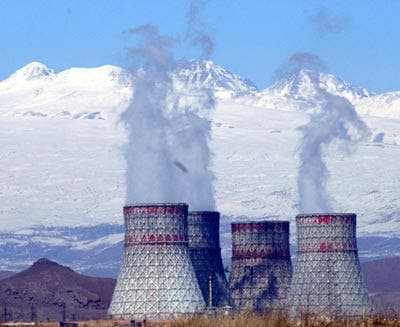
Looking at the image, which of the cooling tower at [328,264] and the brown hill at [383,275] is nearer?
the cooling tower at [328,264]

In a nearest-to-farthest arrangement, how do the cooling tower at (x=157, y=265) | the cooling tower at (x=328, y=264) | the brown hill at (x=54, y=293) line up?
the cooling tower at (x=157, y=265)
the cooling tower at (x=328, y=264)
the brown hill at (x=54, y=293)

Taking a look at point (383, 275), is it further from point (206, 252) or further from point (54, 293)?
point (206, 252)

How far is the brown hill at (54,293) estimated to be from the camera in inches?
4439

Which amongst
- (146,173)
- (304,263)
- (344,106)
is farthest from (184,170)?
(304,263)

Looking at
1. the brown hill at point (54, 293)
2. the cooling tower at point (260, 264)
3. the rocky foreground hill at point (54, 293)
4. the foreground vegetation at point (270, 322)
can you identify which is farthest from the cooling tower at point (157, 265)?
the foreground vegetation at point (270, 322)

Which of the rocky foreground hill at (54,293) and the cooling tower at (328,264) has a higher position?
the rocky foreground hill at (54,293)

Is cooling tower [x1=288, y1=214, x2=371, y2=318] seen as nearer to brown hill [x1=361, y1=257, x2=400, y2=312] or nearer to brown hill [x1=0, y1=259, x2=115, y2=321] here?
brown hill [x1=0, y1=259, x2=115, y2=321]

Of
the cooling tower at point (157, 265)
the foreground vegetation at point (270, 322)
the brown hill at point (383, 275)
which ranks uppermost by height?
the brown hill at point (383, 275)

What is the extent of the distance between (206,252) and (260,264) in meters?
4.11

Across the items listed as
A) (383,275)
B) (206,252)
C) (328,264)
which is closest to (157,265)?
(328,264)

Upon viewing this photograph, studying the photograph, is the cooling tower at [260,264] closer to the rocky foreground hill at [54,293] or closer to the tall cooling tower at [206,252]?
the tall cooling tower at [206,252]

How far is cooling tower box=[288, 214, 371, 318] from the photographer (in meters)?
76.1

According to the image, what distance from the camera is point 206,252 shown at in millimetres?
81750

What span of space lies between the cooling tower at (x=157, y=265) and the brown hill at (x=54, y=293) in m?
35.1
